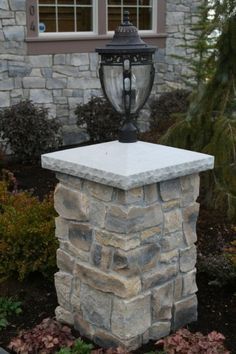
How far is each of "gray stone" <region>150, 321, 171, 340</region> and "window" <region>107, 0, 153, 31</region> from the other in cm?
629

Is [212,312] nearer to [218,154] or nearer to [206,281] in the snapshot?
[206,281]

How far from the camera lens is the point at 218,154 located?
4664 millimetres

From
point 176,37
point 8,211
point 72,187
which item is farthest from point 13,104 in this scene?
point 72,187

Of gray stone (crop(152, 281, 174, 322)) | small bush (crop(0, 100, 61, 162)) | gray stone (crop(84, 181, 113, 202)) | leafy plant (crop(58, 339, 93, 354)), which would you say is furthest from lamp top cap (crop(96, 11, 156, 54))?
small bush (crop(0, 100, 61, 162))

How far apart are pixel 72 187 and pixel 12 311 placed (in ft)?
3.64

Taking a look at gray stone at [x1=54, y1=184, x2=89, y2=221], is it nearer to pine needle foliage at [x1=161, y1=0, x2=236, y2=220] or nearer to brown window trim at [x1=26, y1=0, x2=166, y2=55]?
pine needle foliage at [x1=161, y1=0, x2=236, y2=220]

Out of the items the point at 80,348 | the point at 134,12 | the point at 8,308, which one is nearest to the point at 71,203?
the point at 80,348

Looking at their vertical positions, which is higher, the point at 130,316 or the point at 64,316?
the point at 130,316

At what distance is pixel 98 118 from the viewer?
26.6 feet

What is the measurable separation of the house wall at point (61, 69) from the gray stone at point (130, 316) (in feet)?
17.6

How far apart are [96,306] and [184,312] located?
59cm

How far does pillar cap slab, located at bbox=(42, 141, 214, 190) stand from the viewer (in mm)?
2965

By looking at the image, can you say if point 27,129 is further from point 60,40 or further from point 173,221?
point 173,221

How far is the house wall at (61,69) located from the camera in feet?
25.8
